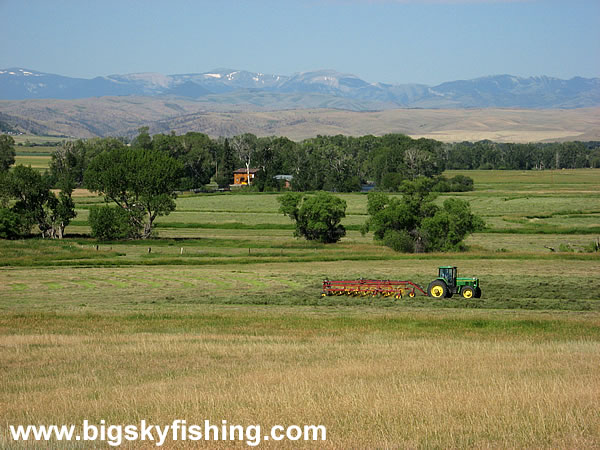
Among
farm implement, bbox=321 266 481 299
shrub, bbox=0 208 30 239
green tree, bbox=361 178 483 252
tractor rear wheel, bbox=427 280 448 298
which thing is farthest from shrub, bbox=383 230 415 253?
shrub, bbox=0 208 30 239

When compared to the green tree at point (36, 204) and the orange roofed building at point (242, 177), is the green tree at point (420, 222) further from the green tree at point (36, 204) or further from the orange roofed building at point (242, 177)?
the orange roofed building at point (242, 177)

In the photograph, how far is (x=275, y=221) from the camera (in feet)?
315

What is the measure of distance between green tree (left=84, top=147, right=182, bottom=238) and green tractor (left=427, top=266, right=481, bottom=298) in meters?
45.9

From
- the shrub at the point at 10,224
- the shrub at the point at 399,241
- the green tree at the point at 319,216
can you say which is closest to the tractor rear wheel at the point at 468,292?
the shrub at the point at 399,241

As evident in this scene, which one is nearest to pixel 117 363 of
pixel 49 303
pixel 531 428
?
pixel 531 428

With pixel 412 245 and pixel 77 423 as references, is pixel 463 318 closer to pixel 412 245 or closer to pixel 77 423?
pixel 77 423

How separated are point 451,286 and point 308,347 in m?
17.4

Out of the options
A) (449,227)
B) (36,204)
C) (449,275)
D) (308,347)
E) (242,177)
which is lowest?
(308,347)

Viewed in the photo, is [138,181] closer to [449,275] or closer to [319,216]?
[319,216]

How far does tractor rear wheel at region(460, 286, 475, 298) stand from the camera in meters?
36.8

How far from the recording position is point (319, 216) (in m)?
71.1

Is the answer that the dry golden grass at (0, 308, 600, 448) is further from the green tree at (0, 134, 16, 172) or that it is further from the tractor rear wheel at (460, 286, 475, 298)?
the green tree at (0, 134, 16, 172)

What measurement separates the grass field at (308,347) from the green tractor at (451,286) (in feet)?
2.85

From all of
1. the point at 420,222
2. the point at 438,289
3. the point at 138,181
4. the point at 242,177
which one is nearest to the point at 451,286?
the point at 438,289
